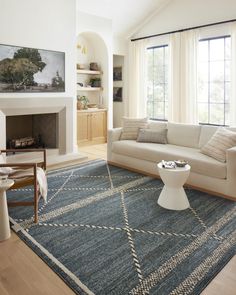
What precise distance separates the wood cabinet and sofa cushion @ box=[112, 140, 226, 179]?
193 centimetres

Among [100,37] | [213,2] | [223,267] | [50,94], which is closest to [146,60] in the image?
[100,37]

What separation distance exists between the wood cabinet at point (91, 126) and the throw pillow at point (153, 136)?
7.27 feet

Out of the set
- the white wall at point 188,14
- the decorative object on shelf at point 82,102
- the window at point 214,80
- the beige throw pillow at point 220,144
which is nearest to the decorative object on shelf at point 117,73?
the white wall at point 188,14

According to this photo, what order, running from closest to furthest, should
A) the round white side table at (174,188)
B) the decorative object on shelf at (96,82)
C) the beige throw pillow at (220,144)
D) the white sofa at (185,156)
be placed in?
the round white side table at (174,188) → the white sofa at (185,156) → the beige throw pillow at (220,144) → the decorative object on shelf at (96,82)

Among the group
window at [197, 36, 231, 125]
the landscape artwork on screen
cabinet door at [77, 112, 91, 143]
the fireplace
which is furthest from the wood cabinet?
window at [197, 36, 231, 125]

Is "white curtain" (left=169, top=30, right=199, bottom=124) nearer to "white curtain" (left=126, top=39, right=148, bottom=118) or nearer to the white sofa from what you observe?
"white curtain" (left=126, top=39, right=148, bottom=118)

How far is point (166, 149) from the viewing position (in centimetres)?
428

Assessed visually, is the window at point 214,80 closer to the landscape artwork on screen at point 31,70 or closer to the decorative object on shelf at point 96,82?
the decorative object on shelf at point 96,82

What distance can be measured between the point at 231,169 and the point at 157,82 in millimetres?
4386

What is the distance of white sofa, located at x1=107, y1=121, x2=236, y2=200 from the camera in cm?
349

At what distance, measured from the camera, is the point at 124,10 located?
21.2 ft

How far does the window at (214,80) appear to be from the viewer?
590cm

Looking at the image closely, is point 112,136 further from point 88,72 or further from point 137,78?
point 137,78

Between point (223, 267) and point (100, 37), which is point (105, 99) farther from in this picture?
point (223, 267)
